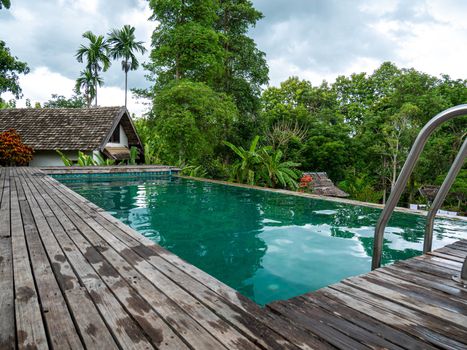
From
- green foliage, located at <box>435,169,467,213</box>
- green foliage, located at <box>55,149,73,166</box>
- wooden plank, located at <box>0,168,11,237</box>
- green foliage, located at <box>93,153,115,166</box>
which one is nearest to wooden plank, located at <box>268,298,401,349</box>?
wooden plank, located at <box>0,168,11,237</box>

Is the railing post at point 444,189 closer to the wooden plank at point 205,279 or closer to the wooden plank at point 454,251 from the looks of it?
the wooden plank at point 454,251

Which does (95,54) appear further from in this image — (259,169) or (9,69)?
(259,169)

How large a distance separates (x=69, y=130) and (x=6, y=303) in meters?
17.0

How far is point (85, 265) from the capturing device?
78.4 inches

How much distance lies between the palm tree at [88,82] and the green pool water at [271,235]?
25545 mm

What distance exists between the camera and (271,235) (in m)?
4.84

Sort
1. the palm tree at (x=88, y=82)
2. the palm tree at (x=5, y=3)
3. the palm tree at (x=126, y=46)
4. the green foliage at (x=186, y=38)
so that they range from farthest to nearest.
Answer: the palm tree at (x=88, y=82) < the palm tree at (x=126, y=46) < the green foliage at (x=186, y=38) < the palm tree at (x=5, y=3)

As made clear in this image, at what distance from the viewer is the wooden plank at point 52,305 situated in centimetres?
117

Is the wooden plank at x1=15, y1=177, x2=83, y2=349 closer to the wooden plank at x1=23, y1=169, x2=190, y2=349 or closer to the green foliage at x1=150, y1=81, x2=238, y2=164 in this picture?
the wooden plank at x1=23, y1=169, x2=190, y2=349

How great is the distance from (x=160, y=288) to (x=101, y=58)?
1267 inches

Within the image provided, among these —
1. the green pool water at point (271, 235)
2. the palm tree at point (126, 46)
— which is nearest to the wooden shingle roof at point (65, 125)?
the green pool water at point (271, 235)

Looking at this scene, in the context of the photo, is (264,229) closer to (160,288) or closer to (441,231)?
(441,231)

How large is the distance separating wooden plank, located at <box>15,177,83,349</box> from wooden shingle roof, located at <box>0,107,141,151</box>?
14.2 m

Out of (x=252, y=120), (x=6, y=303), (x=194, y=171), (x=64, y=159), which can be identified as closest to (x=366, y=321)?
(x=6, y=303)
